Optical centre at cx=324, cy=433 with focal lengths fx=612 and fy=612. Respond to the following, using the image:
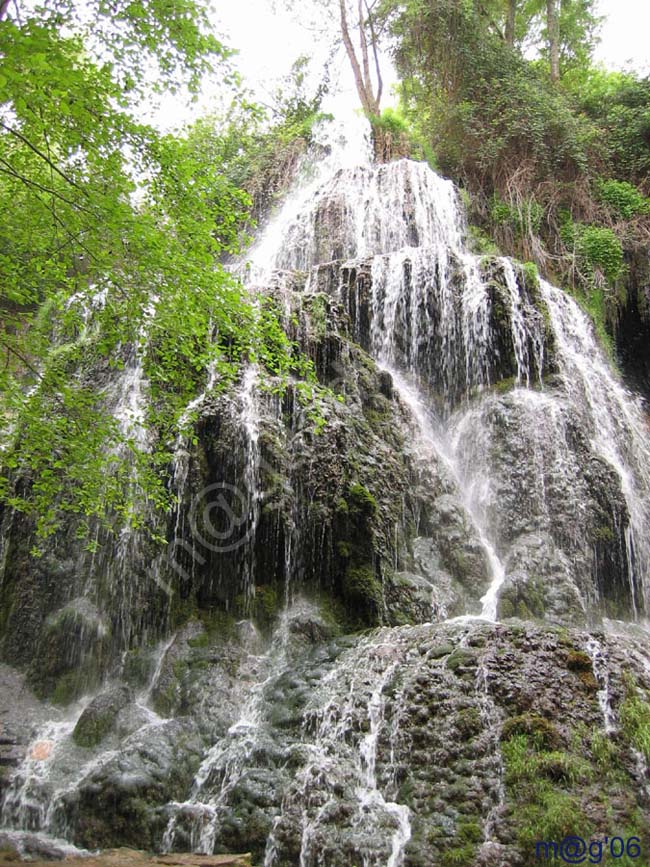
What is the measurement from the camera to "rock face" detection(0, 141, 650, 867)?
4988 millimetres

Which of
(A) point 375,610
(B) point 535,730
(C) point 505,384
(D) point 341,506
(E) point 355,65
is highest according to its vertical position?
(E) point 355,65

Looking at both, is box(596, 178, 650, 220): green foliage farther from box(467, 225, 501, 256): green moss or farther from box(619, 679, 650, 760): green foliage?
box(619, 679, 650, 760): green foliage

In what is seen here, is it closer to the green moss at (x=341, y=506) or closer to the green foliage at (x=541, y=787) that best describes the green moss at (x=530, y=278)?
the green moss at (x=341, y=506)

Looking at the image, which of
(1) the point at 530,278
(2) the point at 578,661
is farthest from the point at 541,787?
(1) the point at 530,278

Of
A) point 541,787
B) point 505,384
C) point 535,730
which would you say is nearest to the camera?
point 541,787

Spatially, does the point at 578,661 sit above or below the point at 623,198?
below

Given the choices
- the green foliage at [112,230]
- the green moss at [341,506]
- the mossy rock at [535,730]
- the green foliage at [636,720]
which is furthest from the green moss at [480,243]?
the mossy rock at [535,730]

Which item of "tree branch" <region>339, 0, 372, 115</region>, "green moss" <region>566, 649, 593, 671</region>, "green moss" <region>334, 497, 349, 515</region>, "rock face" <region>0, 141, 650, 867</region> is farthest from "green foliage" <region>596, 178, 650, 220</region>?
"green moss" <region>566, 649, 593, 671</region>

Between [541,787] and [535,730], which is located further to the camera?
[535,730]

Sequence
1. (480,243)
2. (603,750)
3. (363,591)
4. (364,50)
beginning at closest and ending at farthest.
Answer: (603,750) < (363,591) < (480,243) < (364,50)

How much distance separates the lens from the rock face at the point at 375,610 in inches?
196

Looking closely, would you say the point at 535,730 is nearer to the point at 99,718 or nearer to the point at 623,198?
the point at 99,718

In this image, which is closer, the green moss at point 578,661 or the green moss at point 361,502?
the green moss at point 578,661

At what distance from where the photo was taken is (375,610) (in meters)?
7.77
